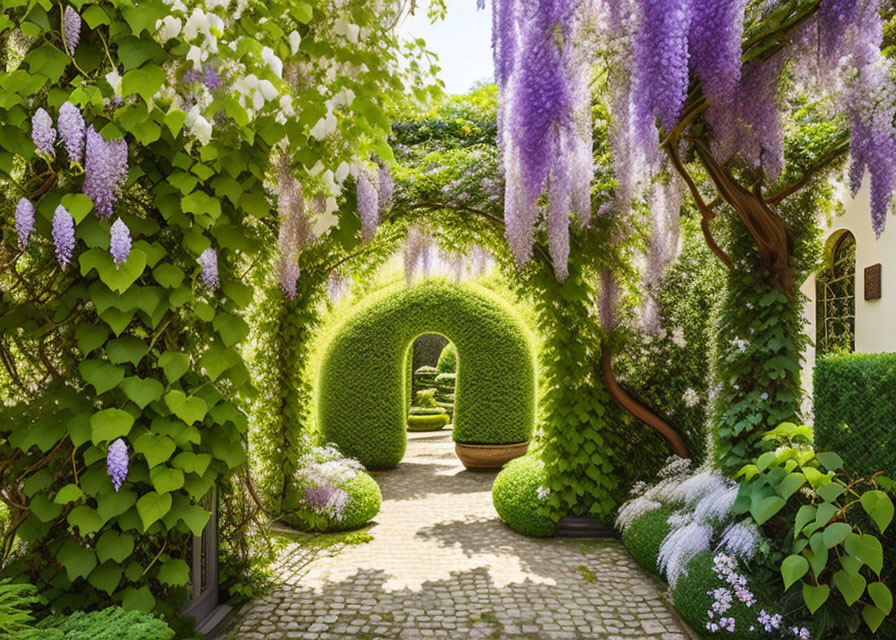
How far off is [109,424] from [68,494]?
0.27 metres

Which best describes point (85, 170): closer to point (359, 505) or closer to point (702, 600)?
point (702, 600)

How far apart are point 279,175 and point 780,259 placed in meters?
2.82

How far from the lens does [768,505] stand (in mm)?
2588

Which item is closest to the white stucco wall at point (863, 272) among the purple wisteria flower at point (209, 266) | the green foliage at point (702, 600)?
the green foliage at point (702, 600)

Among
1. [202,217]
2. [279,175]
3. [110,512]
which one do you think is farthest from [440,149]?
[110,512]

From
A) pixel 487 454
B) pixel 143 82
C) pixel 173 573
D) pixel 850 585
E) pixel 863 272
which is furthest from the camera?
pixel 487 454

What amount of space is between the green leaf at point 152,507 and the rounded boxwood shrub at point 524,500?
3.13 m

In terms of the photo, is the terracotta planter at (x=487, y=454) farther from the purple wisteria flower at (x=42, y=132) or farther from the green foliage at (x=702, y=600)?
the purple wisteria flower at (x=42, y=132)

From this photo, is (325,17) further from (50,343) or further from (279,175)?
(50,343)

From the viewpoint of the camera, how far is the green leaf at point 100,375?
1.98 m

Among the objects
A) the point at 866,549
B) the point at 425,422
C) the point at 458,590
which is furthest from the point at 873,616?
the point at 425,422

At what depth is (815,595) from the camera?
92.0 inches

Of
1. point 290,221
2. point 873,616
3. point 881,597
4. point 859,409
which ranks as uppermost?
point 290,221

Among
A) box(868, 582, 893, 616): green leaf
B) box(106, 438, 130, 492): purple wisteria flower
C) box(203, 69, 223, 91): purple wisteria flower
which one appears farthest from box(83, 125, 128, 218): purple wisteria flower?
box(868, 582, 893, 616): green leaf
